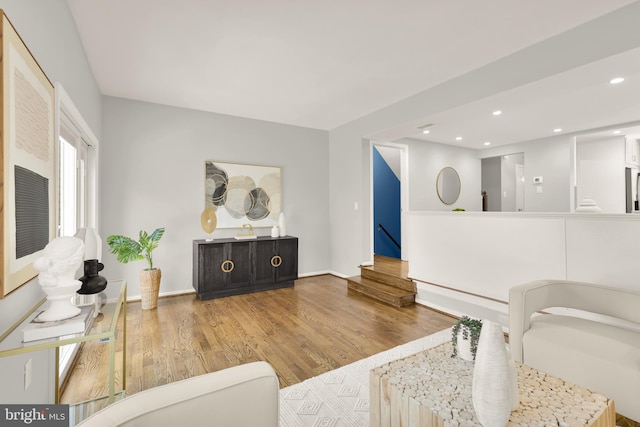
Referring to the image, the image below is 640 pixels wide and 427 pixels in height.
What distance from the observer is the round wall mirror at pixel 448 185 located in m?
6.12

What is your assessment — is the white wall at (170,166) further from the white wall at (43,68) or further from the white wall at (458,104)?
the white wall at (43,68)

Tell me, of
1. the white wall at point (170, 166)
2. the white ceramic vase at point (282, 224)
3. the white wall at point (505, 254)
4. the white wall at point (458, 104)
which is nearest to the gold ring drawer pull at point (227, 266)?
the white wall at point (170, 166)

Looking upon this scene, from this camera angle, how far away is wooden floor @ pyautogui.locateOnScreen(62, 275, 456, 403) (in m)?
2.29

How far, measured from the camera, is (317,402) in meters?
1.92

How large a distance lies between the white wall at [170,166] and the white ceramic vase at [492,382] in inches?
161

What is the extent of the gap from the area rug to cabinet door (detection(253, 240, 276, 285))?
2413 millimetres

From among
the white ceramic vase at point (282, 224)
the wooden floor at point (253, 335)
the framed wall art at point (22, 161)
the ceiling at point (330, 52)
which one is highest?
the ceiling at point (330, 52)

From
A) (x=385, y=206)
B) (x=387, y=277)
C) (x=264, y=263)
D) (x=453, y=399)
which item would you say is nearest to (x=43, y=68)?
(x=453, y=399)

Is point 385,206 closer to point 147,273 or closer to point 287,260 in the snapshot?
point 287,260

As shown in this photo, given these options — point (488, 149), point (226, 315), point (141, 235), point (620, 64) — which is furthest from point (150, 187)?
point (488, 149)

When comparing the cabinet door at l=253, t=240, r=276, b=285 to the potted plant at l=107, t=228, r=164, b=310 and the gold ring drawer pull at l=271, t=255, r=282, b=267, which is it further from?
the potted plant at l=107, t=228, r=164, b=310

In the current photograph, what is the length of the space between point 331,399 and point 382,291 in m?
2.20

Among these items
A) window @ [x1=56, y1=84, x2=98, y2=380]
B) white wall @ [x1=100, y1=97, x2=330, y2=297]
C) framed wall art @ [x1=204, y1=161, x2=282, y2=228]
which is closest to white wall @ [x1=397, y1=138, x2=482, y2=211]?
white wall @ [x1=100, y1=97, x2=330, y2=297]

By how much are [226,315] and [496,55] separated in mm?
3951
